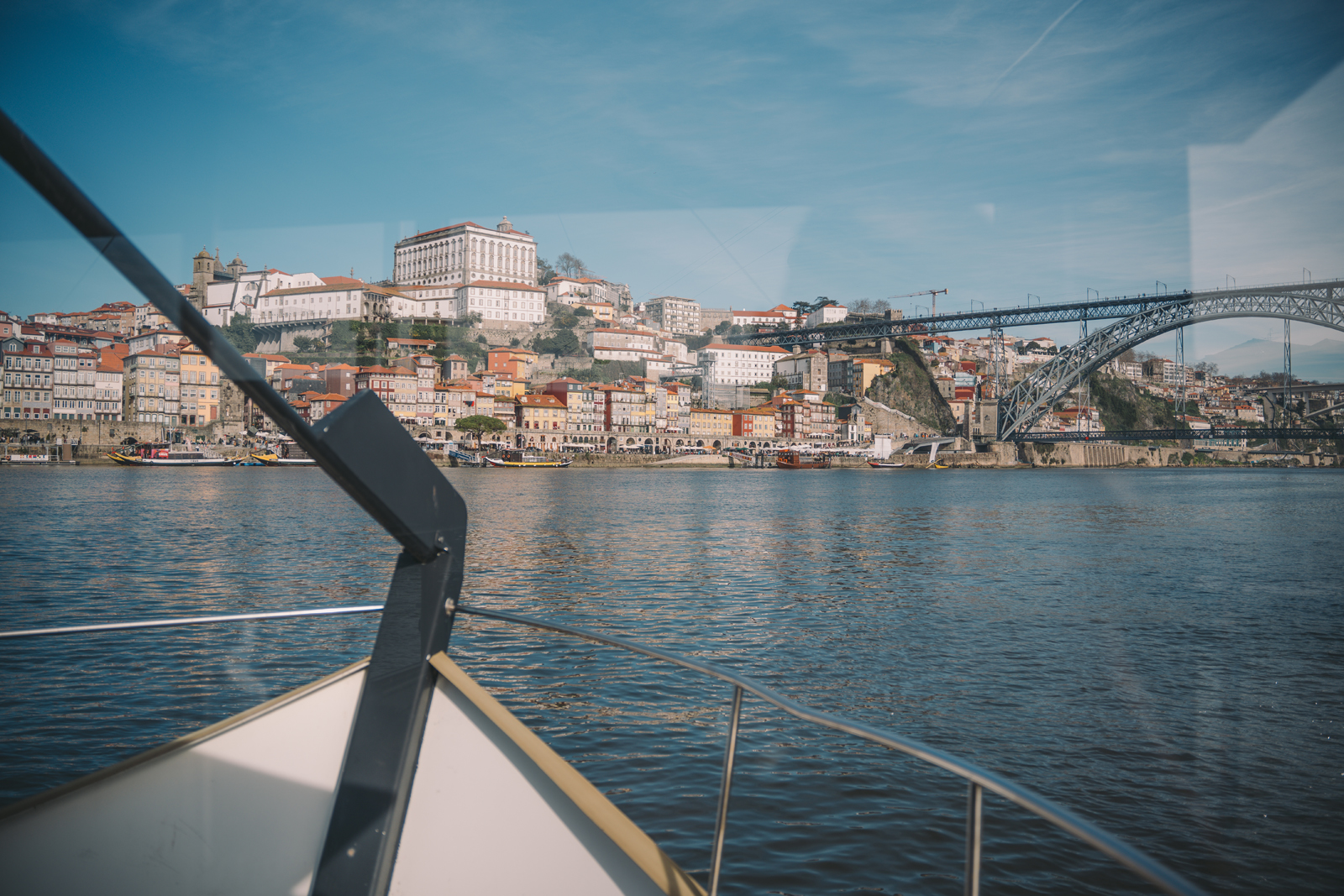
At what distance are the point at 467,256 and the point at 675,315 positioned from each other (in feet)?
95.5

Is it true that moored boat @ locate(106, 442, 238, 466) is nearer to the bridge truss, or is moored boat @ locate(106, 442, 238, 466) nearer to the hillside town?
the hillside town

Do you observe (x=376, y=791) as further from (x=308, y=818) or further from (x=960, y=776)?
(x=960, y=776)

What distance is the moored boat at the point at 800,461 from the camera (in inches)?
2211

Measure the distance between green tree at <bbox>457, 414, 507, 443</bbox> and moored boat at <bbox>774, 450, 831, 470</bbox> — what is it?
18221 millimetres

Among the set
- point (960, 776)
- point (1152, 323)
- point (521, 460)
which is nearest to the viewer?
point (960, 776)

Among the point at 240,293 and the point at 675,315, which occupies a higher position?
the point at 675,315

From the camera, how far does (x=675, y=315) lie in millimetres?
81188

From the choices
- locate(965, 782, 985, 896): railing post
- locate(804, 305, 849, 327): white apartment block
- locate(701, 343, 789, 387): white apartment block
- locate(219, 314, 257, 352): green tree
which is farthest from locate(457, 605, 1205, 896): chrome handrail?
locate(804, 305, 849, 327): white apartment block

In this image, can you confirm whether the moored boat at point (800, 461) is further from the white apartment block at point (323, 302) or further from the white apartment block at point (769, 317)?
the white apartment block at point (323, 302)

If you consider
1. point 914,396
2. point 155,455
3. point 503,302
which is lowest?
point 155,455

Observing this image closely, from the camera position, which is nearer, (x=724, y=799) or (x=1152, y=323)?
(x=724, y=799)

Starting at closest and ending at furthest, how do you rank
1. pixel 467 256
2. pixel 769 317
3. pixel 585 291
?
1. pixel 467 256
2. pixel 585 291
3. pixel 769 317

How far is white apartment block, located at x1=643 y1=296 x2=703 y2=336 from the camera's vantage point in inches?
3187

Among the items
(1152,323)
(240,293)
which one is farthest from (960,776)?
(1152,323)
